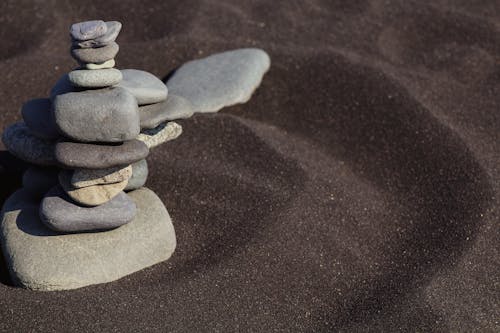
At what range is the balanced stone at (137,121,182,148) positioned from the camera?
286 centimetres

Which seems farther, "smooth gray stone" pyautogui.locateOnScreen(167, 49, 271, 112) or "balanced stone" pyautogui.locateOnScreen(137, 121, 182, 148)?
"smooth gray stone" pyautogui.locateOnScreen(167, 49, 271, 112)

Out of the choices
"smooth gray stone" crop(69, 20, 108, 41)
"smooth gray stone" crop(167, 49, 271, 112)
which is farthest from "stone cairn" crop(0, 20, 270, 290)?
"smooth gray stone" crop(167, 49, 271, 112)

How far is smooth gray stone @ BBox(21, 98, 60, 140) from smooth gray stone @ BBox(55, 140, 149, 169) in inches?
4.4

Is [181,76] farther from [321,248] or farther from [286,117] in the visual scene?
[321,248]

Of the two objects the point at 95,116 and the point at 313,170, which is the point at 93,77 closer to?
the point at 95,116

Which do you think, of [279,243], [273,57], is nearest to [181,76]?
[273,57]

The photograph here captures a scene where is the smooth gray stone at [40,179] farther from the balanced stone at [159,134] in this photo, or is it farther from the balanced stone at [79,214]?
the balanced stone at [159,134]

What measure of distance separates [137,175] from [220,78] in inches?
45.5

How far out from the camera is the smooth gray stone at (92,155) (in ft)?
8.42

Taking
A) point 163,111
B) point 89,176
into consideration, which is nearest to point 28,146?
point 89,176

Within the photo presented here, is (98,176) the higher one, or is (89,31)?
(89,31)

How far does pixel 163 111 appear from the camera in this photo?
2816 mm

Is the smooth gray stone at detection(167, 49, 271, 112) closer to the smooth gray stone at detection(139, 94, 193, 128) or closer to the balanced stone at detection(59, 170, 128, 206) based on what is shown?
the smooth gray stone at detection(139, 94, 193, 128)

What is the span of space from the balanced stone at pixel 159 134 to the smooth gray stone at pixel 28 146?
33cm
